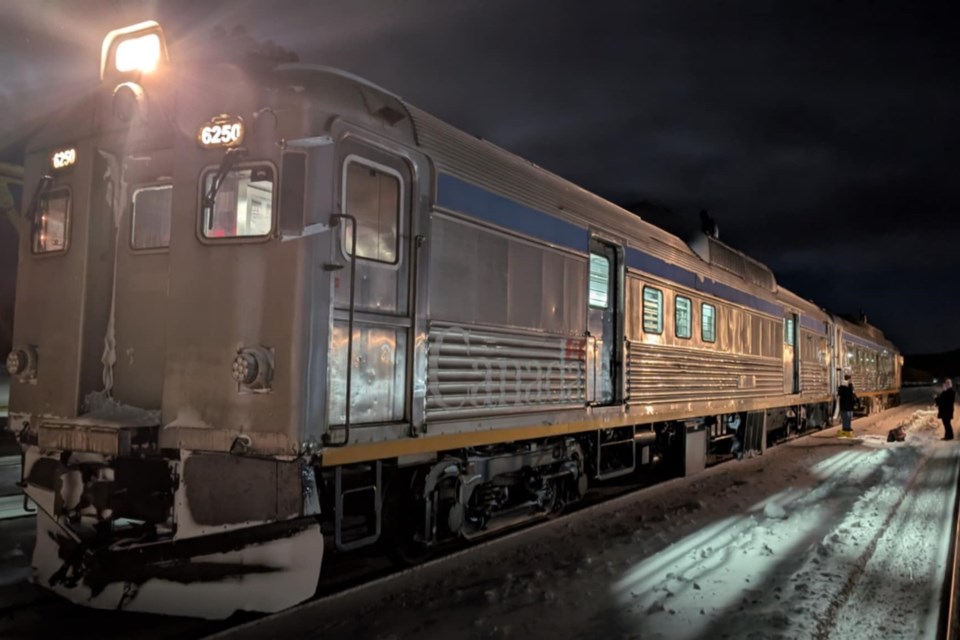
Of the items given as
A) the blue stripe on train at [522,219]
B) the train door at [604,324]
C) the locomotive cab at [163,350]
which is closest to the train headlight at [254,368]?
the locomotive cab at [163,350]

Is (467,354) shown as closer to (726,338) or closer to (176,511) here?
(176,511)

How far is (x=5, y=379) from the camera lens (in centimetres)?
1638

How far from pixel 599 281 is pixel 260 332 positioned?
469 centimetres

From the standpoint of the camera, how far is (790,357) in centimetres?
1634

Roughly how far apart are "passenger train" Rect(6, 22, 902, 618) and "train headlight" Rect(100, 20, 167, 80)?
2cm

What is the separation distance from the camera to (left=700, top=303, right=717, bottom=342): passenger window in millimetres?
11156

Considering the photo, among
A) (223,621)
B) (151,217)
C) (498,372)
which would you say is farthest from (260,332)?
(498,372)

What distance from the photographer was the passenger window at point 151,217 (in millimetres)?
5445

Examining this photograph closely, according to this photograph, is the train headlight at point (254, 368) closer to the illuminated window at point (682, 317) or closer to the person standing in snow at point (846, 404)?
the illuminated window at point (682, 317)

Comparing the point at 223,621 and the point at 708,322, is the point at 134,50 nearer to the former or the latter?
the point at 223,621

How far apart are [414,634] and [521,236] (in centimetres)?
361

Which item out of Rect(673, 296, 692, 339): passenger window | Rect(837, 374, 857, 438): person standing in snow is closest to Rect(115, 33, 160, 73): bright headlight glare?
Rect(673, 296, 692, 339): passenger window

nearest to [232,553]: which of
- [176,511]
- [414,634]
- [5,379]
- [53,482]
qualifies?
[176,511]

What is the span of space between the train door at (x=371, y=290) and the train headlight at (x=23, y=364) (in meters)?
2.64
